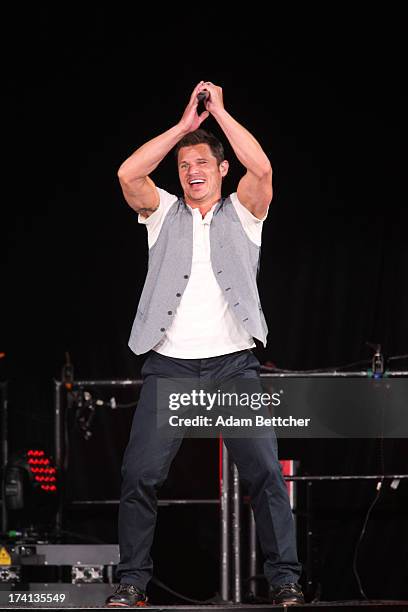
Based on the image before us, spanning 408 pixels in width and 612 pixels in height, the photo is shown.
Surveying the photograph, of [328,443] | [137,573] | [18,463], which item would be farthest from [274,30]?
[137,573]

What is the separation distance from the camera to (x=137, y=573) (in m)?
3.70

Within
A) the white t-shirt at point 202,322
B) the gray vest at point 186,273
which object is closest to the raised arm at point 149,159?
the gray vest at point 186,273

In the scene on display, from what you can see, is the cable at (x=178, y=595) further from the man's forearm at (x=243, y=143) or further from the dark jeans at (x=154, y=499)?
the man's forearm at (x=243, y=143)

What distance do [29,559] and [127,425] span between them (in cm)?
144

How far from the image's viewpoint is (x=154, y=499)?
379cm

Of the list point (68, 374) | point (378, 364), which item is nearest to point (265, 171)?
point (378, 364)

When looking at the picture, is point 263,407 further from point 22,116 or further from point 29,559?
point 22,116

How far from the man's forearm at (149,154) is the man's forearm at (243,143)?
0.49ft

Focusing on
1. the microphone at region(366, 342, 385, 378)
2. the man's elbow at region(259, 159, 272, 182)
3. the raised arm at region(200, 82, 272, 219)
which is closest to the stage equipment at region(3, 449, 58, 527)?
the microphone at region(366, 342, 385, 378)

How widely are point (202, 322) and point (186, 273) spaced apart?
0.19 metres

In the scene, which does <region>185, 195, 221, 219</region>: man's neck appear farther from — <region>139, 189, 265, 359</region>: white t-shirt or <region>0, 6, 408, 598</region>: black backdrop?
<region>0, 6, 408, 598</region>: black backdrop

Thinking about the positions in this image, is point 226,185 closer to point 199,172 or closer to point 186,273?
point 199,172

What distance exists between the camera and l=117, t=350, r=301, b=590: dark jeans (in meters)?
3.71

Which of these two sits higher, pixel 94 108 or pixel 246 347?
pixel 94 108
